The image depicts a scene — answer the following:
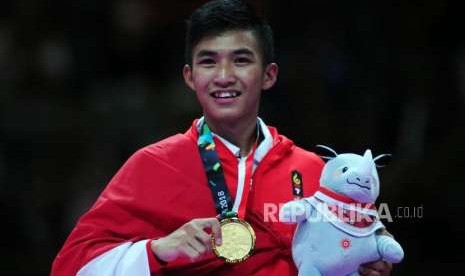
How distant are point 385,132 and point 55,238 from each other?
1.69 meters

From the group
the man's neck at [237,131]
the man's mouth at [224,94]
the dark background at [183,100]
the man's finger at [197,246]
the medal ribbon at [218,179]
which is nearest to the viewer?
the man's finger at [197,246]

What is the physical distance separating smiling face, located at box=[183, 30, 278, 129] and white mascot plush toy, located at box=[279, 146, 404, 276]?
0.40 meters

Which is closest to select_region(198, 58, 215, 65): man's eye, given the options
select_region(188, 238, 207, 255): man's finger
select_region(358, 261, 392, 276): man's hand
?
select_region(188, 238, 207, 255): man's finger

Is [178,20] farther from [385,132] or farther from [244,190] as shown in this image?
[244,190]

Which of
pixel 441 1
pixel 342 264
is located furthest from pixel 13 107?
pixel 342 264

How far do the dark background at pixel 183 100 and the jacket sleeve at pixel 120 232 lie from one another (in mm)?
1924

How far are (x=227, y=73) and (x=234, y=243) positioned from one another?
1.69ft

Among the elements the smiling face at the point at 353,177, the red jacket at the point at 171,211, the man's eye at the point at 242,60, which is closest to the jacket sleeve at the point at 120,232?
the red jacket at the point at 171,211

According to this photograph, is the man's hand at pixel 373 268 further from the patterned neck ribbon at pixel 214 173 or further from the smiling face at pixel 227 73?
the smiling face at pixel 227 73

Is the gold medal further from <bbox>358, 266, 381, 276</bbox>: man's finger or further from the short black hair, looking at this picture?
the short black hair

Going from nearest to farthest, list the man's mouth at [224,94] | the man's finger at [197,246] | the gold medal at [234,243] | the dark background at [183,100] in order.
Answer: the man's finger at [197,246] < the gold medal at [234,243] < the man's mouth at [224,94] < the dark background at [183,100]

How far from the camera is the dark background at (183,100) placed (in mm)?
4816

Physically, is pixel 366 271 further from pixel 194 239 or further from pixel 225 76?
pixel 225 76

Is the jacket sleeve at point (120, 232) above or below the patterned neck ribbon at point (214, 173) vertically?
below
